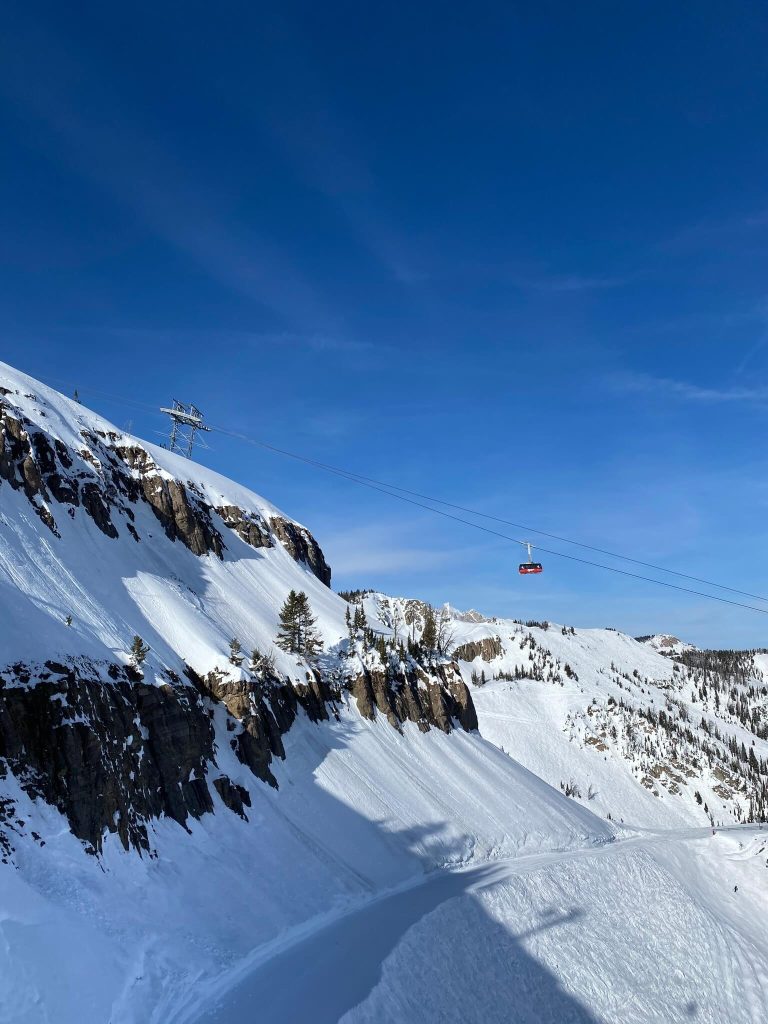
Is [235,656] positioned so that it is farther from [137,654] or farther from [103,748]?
[103,748]

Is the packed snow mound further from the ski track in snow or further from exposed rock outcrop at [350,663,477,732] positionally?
exposed rock outcrop at [350,663,477,732]

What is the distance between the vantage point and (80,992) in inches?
720

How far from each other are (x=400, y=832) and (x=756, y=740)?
555 ft

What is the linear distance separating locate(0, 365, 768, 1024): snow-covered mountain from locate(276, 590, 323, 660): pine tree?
2.30m

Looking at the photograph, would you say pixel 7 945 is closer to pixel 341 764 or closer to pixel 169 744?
pixel 169 744

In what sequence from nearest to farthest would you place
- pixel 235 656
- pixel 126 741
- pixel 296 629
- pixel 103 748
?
pixel 103 748 < pixel 126 741 < pixel 235 656 < pixel 296 629

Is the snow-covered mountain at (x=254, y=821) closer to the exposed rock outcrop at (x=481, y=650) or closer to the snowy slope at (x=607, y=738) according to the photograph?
the snowy slope at (x=607, y=738)

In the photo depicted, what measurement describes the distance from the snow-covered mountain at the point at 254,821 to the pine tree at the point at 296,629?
90.5 inches

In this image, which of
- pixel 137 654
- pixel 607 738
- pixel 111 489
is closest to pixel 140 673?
pixel 137 654

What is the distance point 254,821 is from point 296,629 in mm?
23297

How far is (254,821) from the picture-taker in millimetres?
35625

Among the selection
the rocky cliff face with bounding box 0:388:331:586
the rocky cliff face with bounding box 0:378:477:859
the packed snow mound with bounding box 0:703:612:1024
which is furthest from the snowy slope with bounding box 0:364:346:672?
the packed snow mound with bounding box 0:703:612:1024

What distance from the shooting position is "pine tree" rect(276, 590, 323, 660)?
5700 centimetres

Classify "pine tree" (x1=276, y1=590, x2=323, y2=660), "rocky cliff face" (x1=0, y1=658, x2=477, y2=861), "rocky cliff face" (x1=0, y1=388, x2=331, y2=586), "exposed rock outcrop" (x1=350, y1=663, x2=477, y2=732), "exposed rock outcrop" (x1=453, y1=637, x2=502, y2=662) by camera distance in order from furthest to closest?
1. "exposed rock outcrop" (x1=453, y1=637, x2=502, y2=662)
2. "exposed rock outcrop" (x1=350, y1=663, x2=477, y2=732)
3. "pine tree" (x1=276, y1=590, x2=323, y2=660)
4. "rocky cliff face" (x1=0, y1=388, x2=331, y2=586)
5. "rocky cliff face" (x1=0, y1=658, x2=477, y2=861)
